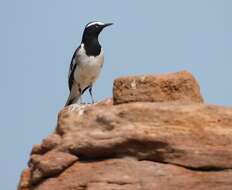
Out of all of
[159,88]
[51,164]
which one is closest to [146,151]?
[159,88]

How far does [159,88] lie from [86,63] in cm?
680

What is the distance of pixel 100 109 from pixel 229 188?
264 centimetres

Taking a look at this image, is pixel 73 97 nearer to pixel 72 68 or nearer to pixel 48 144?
pixel 72 68

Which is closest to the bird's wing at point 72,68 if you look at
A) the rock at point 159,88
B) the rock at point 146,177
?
the rock at point 159,88

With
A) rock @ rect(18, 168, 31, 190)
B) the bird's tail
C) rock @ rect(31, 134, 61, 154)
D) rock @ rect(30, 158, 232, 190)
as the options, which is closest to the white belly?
the bird's tail

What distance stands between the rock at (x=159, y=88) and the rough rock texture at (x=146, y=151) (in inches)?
11.3

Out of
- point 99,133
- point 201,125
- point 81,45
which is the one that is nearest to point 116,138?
point 99,133

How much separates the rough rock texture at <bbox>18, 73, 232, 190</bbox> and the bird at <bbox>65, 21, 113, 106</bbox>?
267 inches

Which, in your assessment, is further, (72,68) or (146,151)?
(72,68)

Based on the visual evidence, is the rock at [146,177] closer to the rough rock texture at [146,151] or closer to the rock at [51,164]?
the rough rock texture at [146,151]

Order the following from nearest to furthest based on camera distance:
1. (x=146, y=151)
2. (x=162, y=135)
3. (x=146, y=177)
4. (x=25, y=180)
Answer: (x=146, y=177), (x=162, y=135), (x=146, y=151), (x=25, y=180)

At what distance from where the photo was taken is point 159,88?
47.6 feet

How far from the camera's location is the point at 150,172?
13.5 meters

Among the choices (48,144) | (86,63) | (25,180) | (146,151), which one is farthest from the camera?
(86,63)
